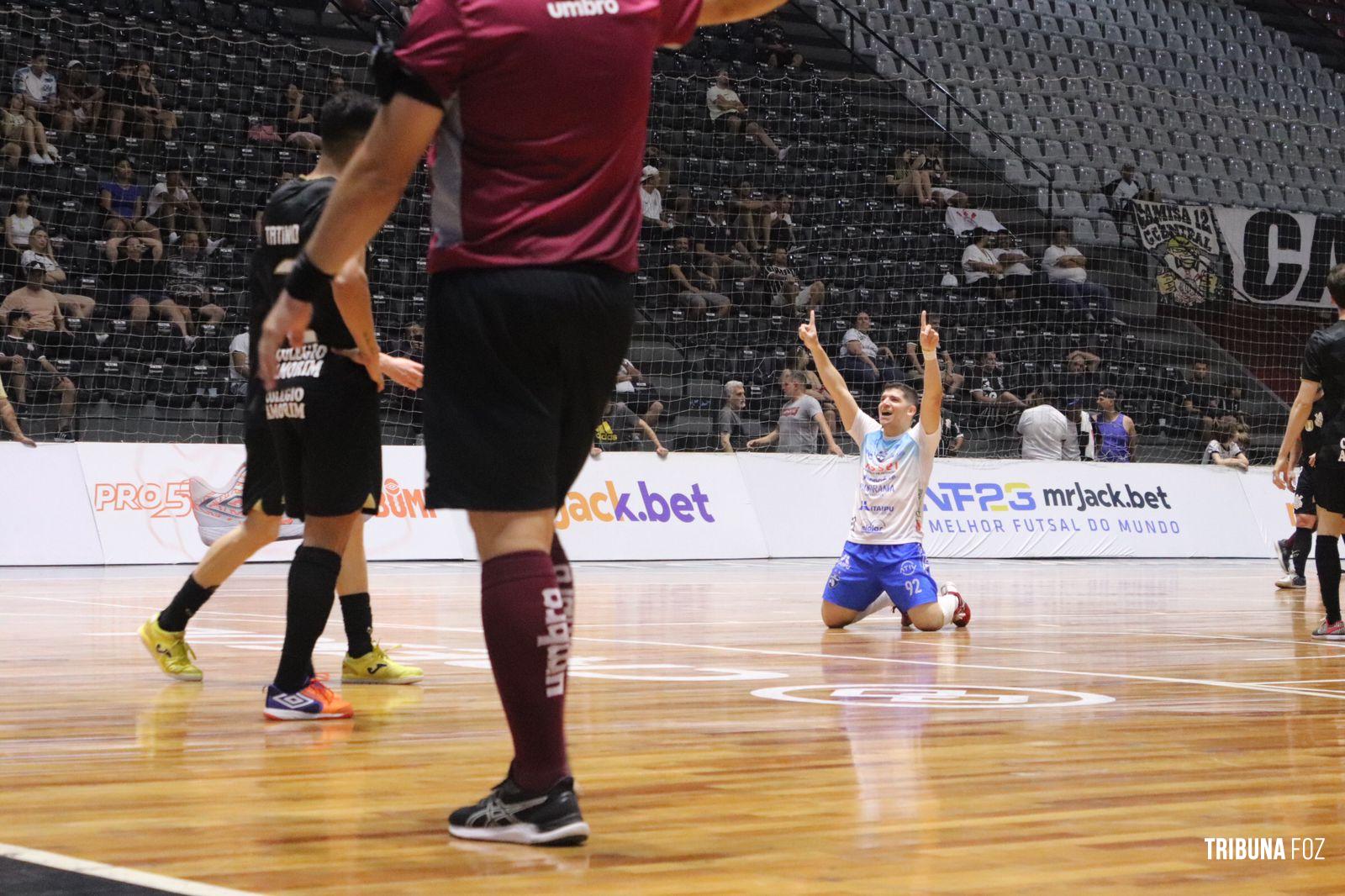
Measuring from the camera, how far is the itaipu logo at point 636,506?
15328mm

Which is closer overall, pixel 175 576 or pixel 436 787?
pixel 436 787

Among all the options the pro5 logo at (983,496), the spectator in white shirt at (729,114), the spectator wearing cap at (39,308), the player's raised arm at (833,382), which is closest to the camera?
the player's raised arm at (833,382)

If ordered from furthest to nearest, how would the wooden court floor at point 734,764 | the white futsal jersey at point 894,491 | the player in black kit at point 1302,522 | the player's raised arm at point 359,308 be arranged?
the player in black kit at point 1302,522
the white futsal jersey at point 894,491
the player's raised arm at point 359,308
the wooden court floor at point 734,764

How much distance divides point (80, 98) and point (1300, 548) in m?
11.5

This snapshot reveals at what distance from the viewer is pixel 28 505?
1323 cm

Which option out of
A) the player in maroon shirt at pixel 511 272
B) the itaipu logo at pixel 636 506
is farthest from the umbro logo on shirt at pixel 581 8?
the itaipu logo at pixel 636 506

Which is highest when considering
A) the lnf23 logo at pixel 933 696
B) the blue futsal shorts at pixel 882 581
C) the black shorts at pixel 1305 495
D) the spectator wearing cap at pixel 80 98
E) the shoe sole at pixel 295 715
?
the spectator wearing cap at pixel 80 98

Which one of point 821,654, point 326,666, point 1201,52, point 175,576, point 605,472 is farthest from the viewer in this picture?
point 1201,52

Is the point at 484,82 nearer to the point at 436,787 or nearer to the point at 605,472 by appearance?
the point at 436,787

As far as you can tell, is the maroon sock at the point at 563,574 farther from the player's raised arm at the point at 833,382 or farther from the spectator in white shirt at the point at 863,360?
the spectator in white shirt at the point at 863,360

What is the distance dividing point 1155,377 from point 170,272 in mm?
12076

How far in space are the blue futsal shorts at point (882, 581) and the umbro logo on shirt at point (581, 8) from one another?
594cm

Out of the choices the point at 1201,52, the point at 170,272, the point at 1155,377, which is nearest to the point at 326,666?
the point at 170,272

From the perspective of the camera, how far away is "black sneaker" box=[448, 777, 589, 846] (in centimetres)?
291
